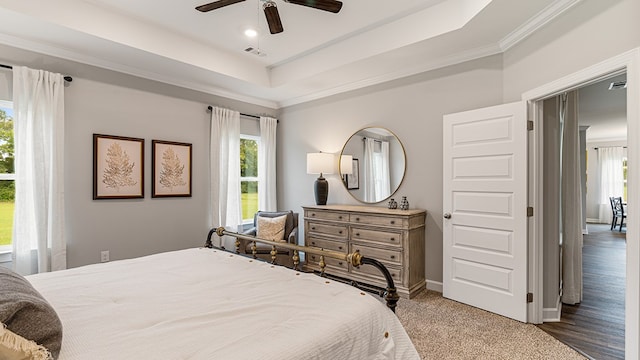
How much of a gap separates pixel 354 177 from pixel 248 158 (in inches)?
69.7

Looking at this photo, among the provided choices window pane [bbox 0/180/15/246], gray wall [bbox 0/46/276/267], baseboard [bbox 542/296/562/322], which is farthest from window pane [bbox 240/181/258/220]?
baseboard [bbox 542/296/562/322]

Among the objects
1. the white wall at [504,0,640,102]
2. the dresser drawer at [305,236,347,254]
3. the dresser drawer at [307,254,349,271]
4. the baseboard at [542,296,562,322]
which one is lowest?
the baseboard at [542,296,562,322]

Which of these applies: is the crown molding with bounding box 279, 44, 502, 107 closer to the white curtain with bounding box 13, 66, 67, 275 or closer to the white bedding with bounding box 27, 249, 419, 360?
the white bedding with bounding box 27, 249, 419, 360

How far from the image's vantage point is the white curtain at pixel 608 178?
8.77m

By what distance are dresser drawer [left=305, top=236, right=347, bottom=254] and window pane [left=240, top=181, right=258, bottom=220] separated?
4.02 ft

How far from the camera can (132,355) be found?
1.05 meters

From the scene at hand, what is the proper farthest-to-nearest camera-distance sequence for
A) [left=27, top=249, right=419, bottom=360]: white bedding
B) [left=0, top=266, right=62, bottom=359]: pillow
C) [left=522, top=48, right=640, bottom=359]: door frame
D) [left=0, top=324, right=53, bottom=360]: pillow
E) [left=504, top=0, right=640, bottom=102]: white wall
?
[left=504, top=0, right=640, bottom=102]: white wall
[left=522, top=48, right=640, bottom=359]: door frame
[left=27, top=249, right=419, bottom=360]: white bedding
[left=0, top=266, right=62, bottom=359]: pillow
[left=0, top=324, right=53, bottom=360]: pillow

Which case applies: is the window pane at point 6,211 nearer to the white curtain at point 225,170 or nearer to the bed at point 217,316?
the bed at point 217,316

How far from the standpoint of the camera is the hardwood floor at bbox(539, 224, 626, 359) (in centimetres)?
240

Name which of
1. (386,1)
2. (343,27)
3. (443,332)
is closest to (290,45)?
(343,27)

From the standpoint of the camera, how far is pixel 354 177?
4.35 metres

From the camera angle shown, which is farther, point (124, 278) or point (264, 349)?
point (124, 278)

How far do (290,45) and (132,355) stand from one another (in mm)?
3385

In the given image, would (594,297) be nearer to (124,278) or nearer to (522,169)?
(522,169)
